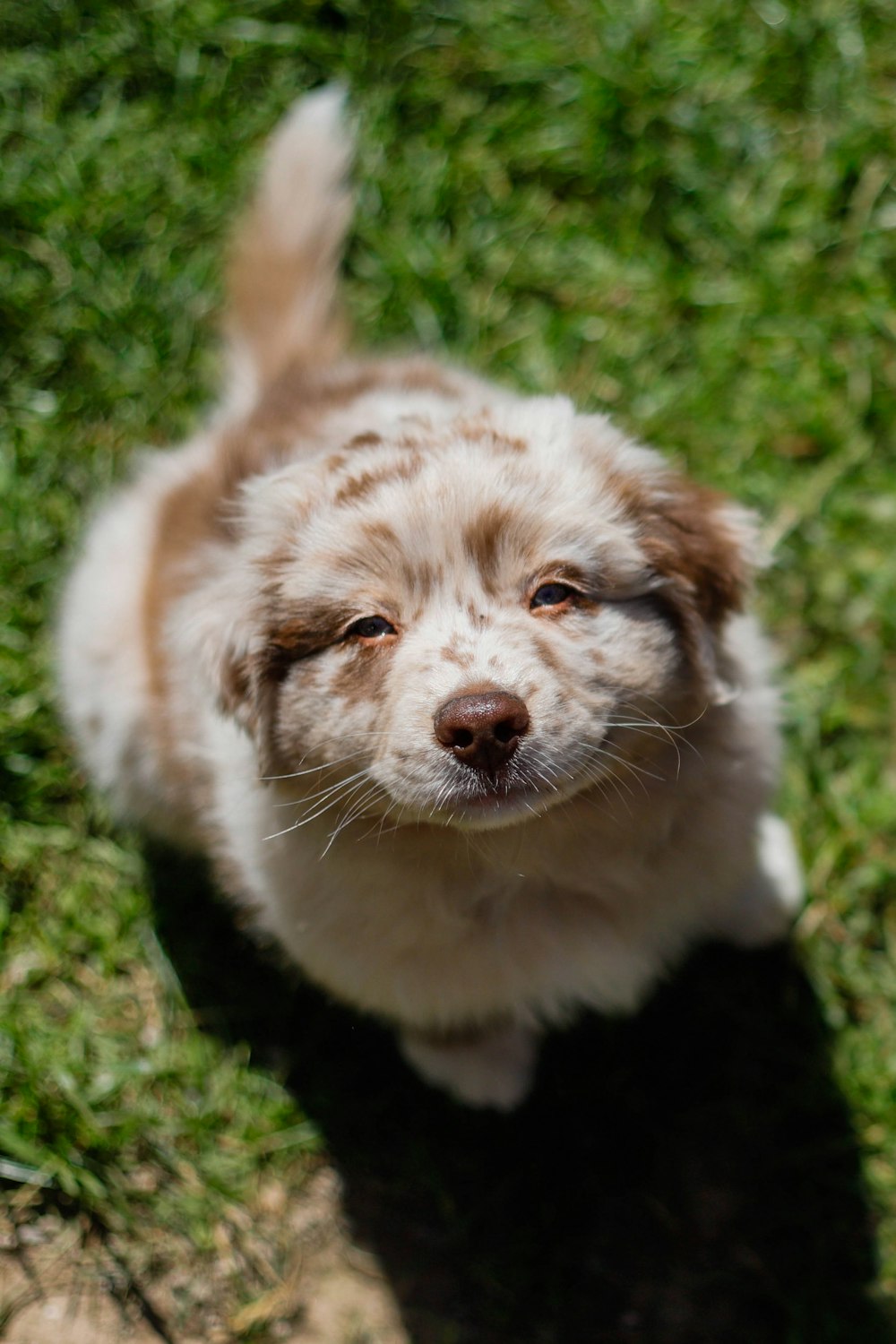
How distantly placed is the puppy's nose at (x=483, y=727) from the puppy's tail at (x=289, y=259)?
1836 mm

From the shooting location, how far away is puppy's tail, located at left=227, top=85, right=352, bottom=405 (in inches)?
141

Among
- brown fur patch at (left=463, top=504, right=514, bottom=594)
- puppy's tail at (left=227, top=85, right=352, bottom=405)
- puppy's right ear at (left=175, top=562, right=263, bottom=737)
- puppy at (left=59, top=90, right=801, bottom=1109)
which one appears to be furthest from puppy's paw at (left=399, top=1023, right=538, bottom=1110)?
puppy's tail at (left=227, top=85, right=352, bottom=405)

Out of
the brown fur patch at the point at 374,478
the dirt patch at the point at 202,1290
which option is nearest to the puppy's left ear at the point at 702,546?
the brown fur patch at the point at 374,478

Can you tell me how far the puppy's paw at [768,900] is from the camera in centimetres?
321

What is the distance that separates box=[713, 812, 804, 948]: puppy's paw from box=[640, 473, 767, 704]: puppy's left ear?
36.0 inches

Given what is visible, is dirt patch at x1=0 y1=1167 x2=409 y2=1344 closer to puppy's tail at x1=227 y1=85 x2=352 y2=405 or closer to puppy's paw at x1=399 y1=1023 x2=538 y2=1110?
puppy's paw at x1=399 y1=1023 x2=538 y2=1110

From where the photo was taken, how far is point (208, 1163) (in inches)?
131

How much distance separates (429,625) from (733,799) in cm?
85

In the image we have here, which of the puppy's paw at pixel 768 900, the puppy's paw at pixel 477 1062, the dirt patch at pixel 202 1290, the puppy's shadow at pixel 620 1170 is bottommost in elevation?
the dirt patch at pixel 202 1290

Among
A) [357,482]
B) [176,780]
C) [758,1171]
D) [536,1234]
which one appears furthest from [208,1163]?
[357,482]

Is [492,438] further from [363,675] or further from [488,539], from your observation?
[363,675]

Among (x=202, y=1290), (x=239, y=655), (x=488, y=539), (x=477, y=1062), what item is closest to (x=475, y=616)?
(x=488, y=539)

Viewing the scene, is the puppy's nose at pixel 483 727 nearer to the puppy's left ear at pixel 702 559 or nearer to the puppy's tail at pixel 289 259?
the puppy's left ear at pixel 702 559

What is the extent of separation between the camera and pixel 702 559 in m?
2.41
